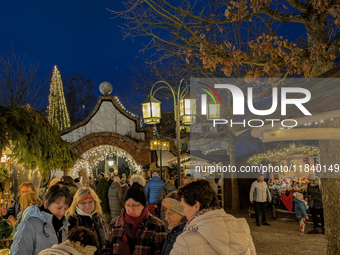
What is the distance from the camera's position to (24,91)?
1745 centimetres

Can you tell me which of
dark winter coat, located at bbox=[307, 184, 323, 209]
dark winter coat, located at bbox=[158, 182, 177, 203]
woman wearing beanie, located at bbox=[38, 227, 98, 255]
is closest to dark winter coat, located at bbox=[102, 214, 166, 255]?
woman wearing beanie, located at bbox=[38, 227, 98, 255]

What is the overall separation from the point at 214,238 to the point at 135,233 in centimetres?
171

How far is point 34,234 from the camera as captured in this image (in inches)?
127

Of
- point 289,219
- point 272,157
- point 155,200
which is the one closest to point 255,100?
point 272,157

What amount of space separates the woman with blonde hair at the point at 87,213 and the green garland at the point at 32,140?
3.23 metres

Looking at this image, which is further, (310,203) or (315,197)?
(310,203)

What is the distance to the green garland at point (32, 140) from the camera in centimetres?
697

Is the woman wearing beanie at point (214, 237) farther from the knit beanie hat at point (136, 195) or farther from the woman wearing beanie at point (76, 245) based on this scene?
the knit beanie hat at point (136, 195)

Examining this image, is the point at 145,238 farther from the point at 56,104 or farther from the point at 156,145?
the point at 56,104

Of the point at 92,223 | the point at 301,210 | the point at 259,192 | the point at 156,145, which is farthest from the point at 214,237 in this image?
the point at 156,145

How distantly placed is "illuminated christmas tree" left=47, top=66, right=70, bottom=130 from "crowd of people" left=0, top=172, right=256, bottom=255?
2254cm

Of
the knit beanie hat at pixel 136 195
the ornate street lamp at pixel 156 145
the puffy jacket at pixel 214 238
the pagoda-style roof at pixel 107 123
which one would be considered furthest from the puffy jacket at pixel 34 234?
the pagoda-style roof at pixel 107 123

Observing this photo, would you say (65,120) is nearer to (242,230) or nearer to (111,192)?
(111,192)

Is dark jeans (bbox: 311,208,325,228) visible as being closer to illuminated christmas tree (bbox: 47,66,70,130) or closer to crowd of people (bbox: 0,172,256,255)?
crowd of people (bbox: 0,172,256,255)
